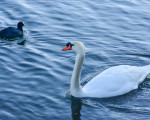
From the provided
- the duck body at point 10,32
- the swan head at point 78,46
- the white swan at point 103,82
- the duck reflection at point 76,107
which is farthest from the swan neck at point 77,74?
the duck body at point 10,32

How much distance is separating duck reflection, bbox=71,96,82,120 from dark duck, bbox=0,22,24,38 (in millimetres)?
4751

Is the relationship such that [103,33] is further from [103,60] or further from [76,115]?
[76,115]

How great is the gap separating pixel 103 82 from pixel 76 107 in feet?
3.12

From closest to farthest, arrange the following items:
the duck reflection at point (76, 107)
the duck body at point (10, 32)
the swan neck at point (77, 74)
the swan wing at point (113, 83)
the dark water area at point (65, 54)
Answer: the duck reflection at point (76, 107)
the dark water area at point (65, 54)
the swan neck at point (77, 74)
the swan wing at point (113, 83)
the duck body at point (10, 32)

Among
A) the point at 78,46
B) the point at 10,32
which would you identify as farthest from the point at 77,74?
the point at 10,32

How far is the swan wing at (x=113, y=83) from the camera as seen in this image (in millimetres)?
10719

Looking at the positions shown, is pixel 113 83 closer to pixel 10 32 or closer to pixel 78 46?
pixel 78 46

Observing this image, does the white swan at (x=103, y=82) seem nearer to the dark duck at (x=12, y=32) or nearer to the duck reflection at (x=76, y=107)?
the duck reflection at (x=76, y=107)

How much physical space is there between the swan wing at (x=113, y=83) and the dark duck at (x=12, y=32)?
4644 millimetres

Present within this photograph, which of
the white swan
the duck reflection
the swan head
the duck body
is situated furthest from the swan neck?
the duck body

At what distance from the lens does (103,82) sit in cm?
1077

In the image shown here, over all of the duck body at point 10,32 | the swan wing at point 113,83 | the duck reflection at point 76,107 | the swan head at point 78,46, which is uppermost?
the duck body at point 10,32

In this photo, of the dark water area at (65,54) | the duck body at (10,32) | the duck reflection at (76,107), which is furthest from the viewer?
the duck body at (10,32)

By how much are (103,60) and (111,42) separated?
1549mm
